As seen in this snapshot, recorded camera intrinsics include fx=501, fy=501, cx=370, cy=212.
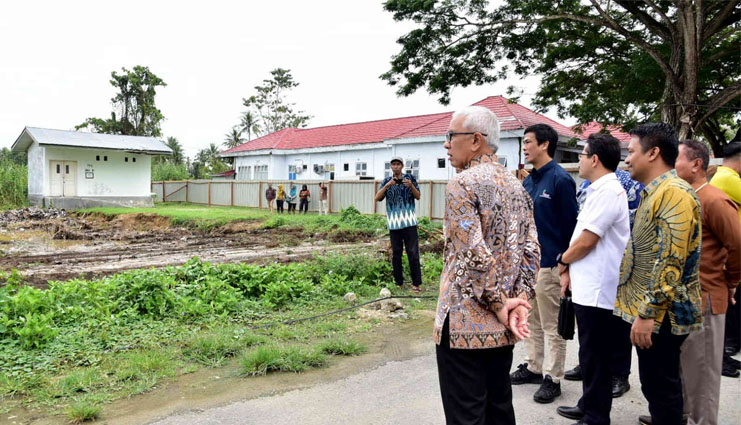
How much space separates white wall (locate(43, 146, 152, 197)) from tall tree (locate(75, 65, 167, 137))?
17.6 metres

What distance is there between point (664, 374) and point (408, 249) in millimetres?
4902

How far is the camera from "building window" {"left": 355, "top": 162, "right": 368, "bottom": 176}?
2867cm

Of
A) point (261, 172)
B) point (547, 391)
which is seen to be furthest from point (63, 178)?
point (547, 391)

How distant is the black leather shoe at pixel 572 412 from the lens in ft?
11.5

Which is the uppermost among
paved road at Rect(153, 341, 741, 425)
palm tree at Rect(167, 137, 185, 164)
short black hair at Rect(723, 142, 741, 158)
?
palm tree at Rect(167, 137, 185, 164)

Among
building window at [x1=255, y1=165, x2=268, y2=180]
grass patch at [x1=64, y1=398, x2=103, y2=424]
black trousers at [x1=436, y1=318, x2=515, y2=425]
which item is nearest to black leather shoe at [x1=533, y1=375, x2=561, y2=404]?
black trousers at [x1=436, y1=318, x2=515, y2=425]

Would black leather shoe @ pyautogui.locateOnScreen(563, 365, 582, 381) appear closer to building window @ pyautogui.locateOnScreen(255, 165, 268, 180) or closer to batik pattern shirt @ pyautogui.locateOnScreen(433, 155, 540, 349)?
batik pattern shirt @ pyautogui.locateOnScreen(433, 155, 540, 349)

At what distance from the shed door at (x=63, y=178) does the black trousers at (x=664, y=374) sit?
101 feet

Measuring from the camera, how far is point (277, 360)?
4367mm

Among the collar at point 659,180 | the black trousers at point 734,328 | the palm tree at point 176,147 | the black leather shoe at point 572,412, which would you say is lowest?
the black leather shoe at point 572,412

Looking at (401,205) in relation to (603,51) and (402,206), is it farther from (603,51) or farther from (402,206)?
(603,51)

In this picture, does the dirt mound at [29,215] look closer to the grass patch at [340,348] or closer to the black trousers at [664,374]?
the grass patch at [340,348]

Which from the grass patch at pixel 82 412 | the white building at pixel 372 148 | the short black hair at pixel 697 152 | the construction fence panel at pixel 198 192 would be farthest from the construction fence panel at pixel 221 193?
the short black hair at pixel 697 152

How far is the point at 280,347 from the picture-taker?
4715 millimetres
